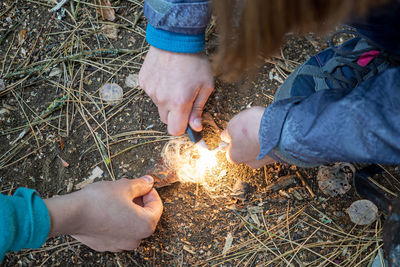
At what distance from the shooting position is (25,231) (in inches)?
43.5

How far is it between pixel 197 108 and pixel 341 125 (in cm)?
59

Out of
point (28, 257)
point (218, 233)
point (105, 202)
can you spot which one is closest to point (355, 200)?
point (218, 233)

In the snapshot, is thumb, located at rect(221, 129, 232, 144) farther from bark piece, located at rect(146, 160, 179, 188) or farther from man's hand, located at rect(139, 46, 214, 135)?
bark piece, located at rect(146, 160, 179, 188)

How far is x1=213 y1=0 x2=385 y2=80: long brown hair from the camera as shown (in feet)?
2.32

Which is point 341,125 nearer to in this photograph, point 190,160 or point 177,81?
point 177,81

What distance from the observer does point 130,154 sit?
1.63 m

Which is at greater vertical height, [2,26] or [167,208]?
[2,26]

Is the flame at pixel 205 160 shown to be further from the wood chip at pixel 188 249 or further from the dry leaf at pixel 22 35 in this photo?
the dry leaf at pixel 22 35

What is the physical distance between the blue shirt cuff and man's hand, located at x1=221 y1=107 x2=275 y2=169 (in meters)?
0.31

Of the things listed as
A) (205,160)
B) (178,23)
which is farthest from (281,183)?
(178,23)

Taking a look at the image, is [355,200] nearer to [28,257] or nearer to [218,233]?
[218,233]

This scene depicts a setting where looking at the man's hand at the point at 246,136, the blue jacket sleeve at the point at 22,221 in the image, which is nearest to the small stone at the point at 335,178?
the man's hand at the point at 246,136

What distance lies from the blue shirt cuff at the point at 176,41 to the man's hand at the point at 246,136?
305mm

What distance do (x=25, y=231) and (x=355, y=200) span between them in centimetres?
131
